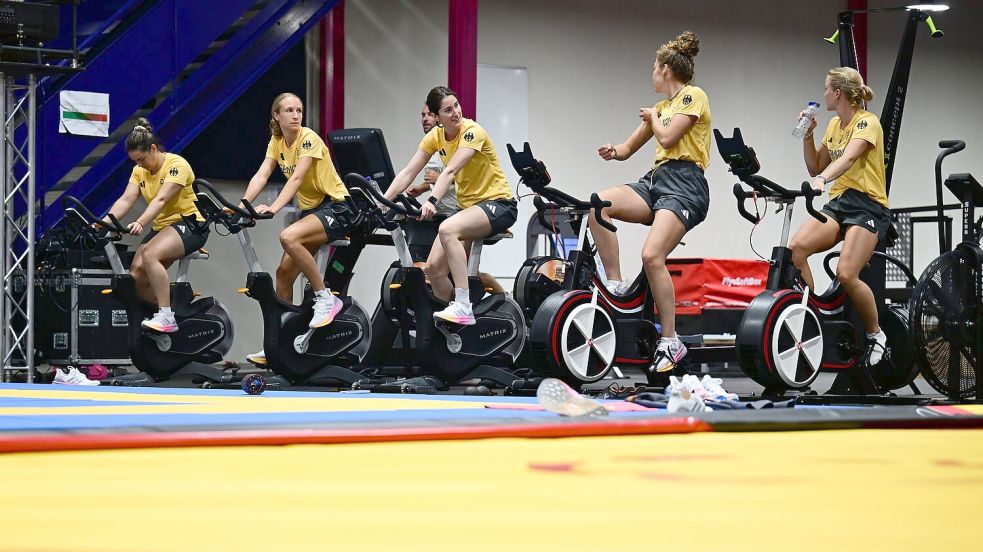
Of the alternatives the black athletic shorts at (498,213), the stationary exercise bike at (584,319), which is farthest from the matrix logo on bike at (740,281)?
the stationary exercise bike at (584,319)

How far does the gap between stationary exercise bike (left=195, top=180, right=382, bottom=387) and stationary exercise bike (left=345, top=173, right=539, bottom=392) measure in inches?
8.9

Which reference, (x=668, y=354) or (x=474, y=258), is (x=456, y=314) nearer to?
(x=474, y=258)

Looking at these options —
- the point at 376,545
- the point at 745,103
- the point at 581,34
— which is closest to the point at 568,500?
the point at 376,545

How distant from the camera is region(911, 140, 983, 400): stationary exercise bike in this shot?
500 cm

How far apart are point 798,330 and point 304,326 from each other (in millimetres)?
2562

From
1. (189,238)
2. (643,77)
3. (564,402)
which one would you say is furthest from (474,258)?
(643,77)

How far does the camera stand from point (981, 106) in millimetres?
13773

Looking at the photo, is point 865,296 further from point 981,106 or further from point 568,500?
point 981,106

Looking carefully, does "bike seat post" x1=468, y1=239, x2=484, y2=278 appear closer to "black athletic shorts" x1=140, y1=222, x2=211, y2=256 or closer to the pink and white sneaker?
the pink and white sneaker

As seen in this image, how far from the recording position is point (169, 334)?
22.5ft

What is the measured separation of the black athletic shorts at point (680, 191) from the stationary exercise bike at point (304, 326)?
5.19ft

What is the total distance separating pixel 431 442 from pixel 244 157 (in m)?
8.17

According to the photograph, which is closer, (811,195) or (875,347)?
(811,195)

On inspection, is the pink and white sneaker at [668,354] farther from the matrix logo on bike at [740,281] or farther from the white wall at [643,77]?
the white wall at [643,77]
